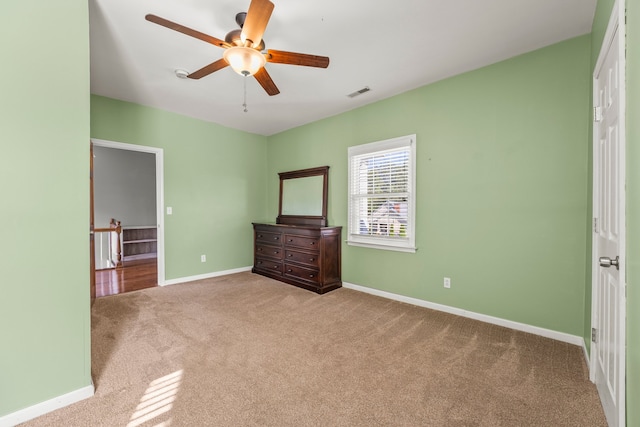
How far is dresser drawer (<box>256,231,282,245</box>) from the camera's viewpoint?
4516mm

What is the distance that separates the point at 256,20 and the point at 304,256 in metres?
3.01

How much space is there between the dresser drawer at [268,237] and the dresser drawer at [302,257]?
0.27 meters

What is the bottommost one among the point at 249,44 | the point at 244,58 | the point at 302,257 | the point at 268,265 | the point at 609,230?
the point at 268,265

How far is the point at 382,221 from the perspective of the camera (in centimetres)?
371

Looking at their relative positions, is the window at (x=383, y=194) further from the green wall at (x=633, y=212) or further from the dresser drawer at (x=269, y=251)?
the green wall at (x=633, y=212)

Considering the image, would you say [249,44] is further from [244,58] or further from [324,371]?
[324,371]

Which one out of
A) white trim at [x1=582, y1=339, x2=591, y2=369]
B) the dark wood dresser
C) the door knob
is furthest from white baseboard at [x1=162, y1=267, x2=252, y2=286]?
the door knob

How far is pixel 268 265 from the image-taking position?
4.71m

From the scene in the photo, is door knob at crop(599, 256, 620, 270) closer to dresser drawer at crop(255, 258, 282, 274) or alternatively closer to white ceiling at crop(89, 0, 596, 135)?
white ceiling at crop(89, 0, 596, 135)

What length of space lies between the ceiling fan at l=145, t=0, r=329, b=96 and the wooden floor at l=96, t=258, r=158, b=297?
3.50m
